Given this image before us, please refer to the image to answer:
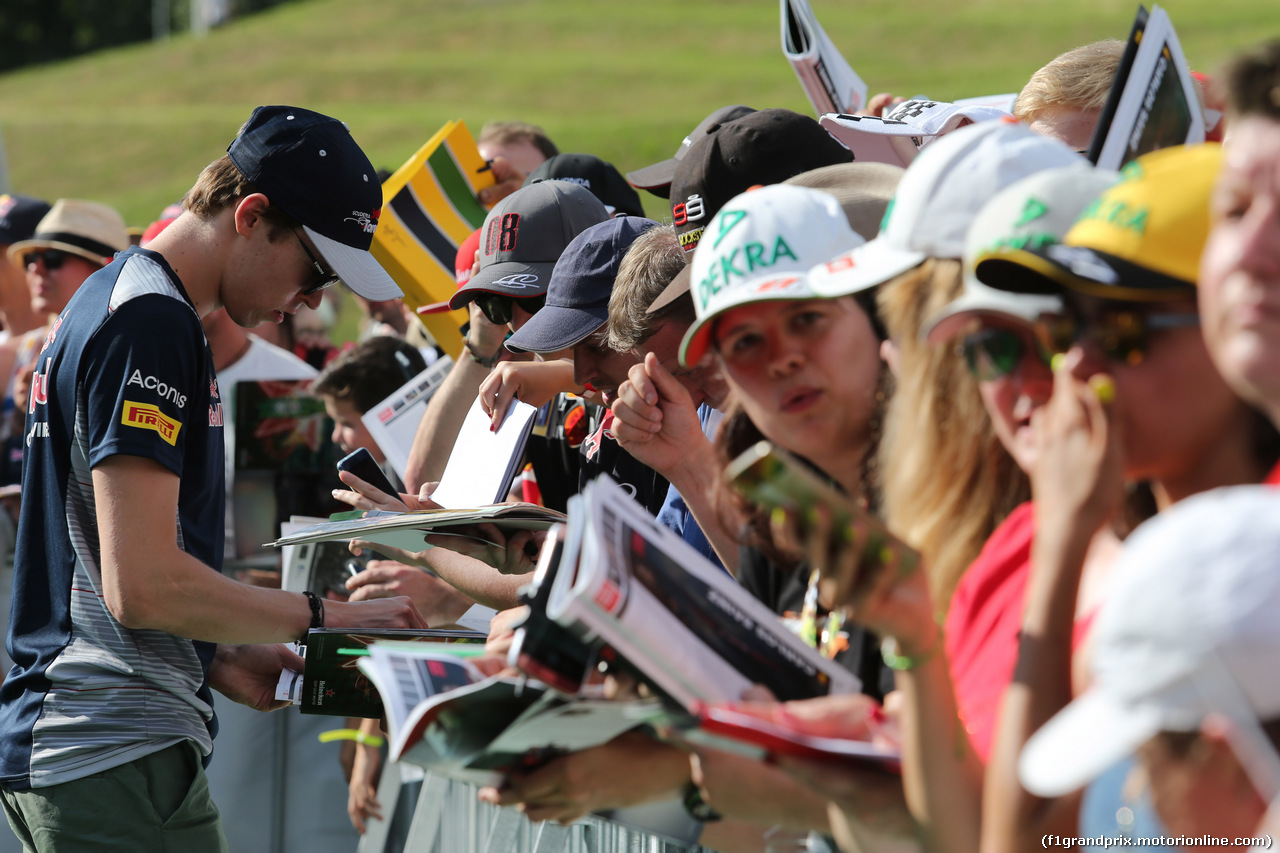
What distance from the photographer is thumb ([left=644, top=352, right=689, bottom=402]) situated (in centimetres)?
291

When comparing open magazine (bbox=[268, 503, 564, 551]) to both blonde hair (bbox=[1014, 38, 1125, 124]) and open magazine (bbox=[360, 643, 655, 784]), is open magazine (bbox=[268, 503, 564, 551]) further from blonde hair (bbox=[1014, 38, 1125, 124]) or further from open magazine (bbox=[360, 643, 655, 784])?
blonde hair (bbox=[1014, 38, 1125, 124])

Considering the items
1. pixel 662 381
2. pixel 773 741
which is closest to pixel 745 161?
pixel 662 381

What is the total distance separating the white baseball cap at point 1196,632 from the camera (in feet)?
3.85

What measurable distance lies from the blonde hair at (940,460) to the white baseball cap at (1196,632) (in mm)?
696

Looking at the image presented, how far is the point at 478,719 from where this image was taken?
1.88m

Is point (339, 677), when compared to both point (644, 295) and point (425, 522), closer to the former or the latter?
point (425, 522)

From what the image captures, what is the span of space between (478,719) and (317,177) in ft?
6.11

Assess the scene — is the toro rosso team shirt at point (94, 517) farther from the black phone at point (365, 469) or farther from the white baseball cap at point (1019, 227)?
the white baseball cap at point (1019, 227)

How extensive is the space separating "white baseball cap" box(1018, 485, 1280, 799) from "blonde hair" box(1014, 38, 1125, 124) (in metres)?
2.55

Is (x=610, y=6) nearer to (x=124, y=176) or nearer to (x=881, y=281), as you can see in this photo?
(x=124, y=176)

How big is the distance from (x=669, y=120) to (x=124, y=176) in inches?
522

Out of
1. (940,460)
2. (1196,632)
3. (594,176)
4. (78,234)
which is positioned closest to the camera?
(1196,632)

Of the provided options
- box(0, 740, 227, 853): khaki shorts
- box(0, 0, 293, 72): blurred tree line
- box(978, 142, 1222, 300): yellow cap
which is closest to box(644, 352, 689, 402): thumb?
box(978, 142, 1222, 300): yellow cap

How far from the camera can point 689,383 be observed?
3213mm
